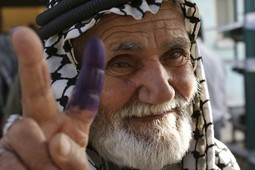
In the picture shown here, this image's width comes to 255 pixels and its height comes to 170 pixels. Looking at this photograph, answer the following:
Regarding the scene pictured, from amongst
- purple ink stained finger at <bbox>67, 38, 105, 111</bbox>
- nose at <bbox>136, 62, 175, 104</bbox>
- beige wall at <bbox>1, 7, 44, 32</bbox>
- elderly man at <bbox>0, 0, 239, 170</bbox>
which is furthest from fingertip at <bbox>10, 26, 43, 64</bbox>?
beige wall at <bbox>1, 7, 44, 32</bbox>

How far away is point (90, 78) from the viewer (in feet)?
2.69

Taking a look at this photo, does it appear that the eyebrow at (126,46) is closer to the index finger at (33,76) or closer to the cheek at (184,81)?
the cheek at (184,81)

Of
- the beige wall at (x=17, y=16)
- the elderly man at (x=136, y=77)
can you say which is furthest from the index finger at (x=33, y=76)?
the beige wall at (x=17, y=16)

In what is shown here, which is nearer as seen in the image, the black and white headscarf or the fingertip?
the fingertip

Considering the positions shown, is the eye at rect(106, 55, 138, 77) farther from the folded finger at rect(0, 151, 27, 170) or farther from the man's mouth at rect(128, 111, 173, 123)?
the folded finger at rect(0, 151, 27, 170)

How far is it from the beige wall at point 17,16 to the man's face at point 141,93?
13.4 feet

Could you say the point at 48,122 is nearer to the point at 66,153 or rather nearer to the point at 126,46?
the point at 66,153

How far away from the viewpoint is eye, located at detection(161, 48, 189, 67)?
1.34 m

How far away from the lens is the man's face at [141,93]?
4.21ft

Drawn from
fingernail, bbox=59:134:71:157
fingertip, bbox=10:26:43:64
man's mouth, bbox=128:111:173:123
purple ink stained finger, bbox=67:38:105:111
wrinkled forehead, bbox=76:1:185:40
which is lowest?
man's mouth, bbox=128:111:173:123

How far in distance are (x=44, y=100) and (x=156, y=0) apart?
633 millimetres

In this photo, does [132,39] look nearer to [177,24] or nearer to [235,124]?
[177,24]

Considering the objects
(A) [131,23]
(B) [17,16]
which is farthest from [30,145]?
(B) [17,16]

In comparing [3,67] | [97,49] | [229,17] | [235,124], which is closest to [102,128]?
[97,49]
